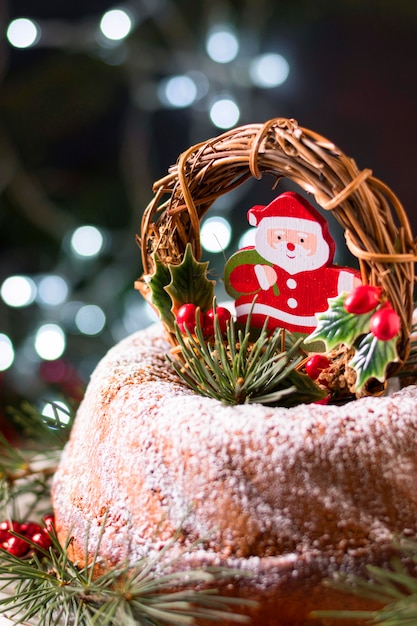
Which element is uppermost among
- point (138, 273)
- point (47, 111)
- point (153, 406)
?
point (47, 111)

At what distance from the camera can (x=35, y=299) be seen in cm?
214

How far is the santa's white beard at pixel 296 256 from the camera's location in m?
0.83

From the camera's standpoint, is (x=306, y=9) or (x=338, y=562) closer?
(x=338, y=562)

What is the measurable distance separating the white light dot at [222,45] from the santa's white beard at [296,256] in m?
1.31

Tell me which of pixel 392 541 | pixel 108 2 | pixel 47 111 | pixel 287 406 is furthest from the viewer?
pixel 108 2

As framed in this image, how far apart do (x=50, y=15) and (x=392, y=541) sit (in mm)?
2031

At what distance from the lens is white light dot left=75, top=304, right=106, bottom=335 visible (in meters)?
2.15

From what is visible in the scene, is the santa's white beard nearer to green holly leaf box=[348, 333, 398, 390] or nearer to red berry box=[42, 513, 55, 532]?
green holly leaf box=[348, 333, 398, 390]

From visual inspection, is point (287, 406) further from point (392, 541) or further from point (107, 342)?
point (107, 342)

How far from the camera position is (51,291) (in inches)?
84.9

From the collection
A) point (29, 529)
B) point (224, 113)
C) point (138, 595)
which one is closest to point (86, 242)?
point (224, 113)

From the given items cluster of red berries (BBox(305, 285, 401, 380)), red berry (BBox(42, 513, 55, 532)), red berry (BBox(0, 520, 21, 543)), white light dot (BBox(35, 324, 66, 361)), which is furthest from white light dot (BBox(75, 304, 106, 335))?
cluster of red berries (BBox(305, 285, 401, 380))

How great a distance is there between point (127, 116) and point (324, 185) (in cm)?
173

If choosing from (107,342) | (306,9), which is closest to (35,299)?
(107,342)
